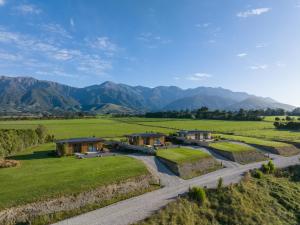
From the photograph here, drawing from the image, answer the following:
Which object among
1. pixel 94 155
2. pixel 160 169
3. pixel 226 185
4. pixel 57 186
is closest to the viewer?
pixel 57 186

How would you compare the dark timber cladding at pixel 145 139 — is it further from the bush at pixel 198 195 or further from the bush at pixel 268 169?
the bush at pixel 198 195

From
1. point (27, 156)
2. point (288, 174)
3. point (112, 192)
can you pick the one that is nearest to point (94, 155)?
point (27, 156)

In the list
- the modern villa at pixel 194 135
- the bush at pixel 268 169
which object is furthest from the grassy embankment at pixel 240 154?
the modern villa at pixel 194 135

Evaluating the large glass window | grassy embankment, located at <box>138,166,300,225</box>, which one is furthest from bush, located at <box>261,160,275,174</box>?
the large glass window

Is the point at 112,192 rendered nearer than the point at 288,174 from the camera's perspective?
Yes

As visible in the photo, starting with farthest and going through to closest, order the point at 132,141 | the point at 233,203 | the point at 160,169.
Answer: the point at 132,141 < the point at 160,169 < the point at 233,203

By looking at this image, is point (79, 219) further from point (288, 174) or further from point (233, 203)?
point (288, 174)

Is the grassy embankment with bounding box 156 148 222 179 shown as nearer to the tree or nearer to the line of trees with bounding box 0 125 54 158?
the line of trees with bounding box 0 125 54 158
